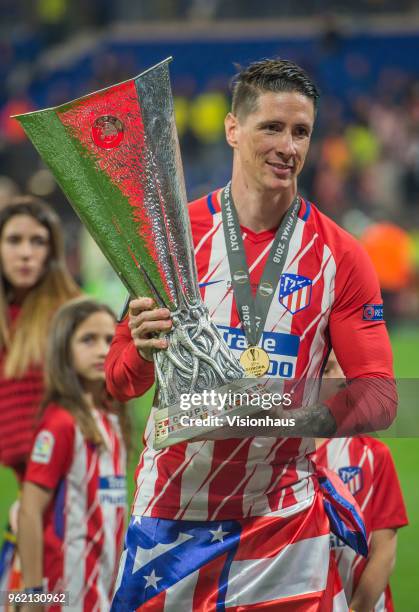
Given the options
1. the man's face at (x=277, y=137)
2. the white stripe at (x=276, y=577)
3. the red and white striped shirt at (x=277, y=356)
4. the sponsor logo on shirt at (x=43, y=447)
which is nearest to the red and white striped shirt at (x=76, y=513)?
the sponsor logo on shirt at (x=43, y=447)

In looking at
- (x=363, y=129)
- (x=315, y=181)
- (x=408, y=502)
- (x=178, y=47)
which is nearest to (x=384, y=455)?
(x=408, y=502)

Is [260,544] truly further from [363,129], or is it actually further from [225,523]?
[363,129]

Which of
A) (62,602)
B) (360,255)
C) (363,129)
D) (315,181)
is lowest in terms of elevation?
(62,602)

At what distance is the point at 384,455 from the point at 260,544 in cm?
89

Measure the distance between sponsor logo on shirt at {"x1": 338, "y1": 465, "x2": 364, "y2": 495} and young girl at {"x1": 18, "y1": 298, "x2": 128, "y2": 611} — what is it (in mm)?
1047

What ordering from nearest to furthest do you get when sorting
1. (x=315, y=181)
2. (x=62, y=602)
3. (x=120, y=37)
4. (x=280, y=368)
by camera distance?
(x=280, y=368), (x=62, y=602), (x=315, y=181), (x=120, y=37)

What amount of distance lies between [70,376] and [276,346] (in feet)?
5.25

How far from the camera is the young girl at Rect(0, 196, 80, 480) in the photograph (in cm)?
491

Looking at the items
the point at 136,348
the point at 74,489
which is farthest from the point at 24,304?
the point at 136,348

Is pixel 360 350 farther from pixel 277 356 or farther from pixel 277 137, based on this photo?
pixel 277 137

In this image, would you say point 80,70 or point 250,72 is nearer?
point 250,72

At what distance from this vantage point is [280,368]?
3152 millimetres

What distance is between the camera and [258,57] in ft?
63.2

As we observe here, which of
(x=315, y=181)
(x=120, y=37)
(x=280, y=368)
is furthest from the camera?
(x=120, y=37)
